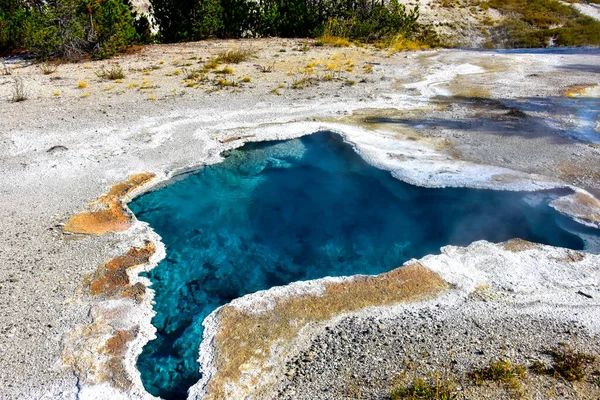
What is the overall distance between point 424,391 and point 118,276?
318 cm

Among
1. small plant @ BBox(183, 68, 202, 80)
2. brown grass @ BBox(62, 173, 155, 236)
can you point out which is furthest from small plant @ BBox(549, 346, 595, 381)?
small plant @ BBox(183, 68, 202, 80)

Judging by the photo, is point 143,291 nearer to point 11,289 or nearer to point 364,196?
point 11,289

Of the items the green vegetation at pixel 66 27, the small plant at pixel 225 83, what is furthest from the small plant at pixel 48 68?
the small plant at pixel 225 83

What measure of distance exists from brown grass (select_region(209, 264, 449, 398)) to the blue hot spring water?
334 mm

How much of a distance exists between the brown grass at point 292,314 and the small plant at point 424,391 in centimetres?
102

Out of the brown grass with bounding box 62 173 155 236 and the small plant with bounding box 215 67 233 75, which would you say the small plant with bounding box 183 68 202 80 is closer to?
the small plant with bounding box 215 67 233 75

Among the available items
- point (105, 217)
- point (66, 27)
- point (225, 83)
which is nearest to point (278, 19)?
point (225, 83)

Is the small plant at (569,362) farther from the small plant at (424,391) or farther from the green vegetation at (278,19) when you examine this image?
the green vegetation at (278,19)

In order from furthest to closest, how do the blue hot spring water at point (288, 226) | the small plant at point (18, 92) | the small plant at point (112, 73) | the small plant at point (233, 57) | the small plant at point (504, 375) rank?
1. the small plant at point (233, 57)
2. the small plant at point (112, 73)
3. the small plant at point (18, 92)
4. the blue hot spring water at point (288, 226)
5. the small plant at point (504, 375)

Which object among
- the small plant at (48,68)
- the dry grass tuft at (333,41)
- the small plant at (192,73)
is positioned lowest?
the small plant at (192,73)

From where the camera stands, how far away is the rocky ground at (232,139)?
4.14 metres

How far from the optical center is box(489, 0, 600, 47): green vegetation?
20656 mm

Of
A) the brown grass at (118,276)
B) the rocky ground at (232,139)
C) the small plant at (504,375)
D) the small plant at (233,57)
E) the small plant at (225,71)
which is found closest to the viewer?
the small plant at (504,375)

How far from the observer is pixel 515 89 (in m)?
11.2
